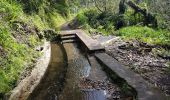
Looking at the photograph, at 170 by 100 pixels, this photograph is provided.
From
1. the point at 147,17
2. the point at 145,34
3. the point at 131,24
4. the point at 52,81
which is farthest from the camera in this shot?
the point at 131,24

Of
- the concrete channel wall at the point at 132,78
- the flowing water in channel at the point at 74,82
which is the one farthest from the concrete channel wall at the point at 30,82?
the concrete channel wall at the point at 132,78

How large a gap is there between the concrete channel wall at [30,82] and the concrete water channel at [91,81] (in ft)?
0.56

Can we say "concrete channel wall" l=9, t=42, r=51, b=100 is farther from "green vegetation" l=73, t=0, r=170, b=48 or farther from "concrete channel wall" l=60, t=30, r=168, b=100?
"green vegetation" l=73, t=0, r=170, b=48

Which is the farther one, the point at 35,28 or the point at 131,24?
the point at 131,24

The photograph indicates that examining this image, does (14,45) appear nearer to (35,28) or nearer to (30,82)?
(30,82)

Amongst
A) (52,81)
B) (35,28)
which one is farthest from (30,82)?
(35,28)

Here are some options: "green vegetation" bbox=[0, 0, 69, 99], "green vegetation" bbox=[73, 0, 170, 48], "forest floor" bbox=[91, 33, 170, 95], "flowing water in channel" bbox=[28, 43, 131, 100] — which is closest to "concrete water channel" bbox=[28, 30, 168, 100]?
"flowing water in channel" bbox=[28, 43, 131, 100]

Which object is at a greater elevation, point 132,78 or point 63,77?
point 132,78

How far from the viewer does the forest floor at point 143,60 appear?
339 inches

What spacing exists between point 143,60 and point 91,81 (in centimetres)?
262

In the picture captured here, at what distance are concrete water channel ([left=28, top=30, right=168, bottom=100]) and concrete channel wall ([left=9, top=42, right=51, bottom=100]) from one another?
0.17m

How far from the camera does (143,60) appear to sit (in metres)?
10.8

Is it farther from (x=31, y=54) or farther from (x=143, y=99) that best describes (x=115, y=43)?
(x=143, y=99)

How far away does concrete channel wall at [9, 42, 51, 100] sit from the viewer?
8212 mm
